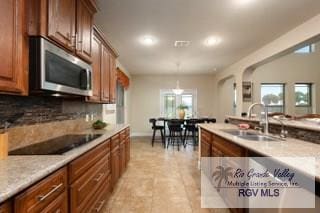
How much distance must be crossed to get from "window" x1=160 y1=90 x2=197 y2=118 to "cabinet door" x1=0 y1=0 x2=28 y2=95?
7273 millimetres

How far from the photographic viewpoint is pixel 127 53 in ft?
16.9

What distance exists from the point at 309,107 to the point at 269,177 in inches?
295

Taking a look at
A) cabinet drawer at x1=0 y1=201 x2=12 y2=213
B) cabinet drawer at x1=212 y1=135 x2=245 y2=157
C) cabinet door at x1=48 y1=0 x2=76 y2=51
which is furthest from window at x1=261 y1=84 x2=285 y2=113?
cabinet drawer at x1=0 y1=201 x2=12 y2=213

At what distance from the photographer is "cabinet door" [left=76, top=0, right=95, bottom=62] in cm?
205

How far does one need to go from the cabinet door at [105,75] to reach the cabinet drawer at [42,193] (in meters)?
2.09

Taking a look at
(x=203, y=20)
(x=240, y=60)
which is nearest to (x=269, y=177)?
(x=203, y=20)

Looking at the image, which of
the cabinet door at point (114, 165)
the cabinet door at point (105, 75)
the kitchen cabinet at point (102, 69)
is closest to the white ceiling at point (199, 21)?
the kitchen cabinet at point (102, 69)

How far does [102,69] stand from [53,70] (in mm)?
1714

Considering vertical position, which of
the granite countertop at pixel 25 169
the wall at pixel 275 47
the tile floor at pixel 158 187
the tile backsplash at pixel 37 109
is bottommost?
the tile floor at pixel 158 187

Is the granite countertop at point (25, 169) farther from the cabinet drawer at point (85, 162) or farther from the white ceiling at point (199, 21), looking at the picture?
the white ceiling at point (199, 21)

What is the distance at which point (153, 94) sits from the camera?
8.51m

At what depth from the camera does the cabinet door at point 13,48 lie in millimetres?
1154

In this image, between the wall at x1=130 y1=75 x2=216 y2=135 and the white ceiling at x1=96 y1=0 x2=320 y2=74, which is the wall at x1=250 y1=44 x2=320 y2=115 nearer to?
the wall at x1=130 y1=75 x2=216 y2=135

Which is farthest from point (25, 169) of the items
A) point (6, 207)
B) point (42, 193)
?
point (6, 207)
